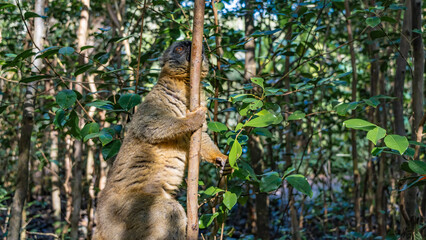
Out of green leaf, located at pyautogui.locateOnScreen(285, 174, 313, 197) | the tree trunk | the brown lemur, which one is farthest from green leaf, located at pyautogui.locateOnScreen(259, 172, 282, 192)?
the tree trunk

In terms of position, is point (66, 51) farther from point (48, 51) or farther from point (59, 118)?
point (59, 118)

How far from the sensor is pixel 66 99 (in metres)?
3.24

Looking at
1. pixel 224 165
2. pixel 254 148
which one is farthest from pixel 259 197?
pixel 224 165

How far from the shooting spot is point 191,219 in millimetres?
2543

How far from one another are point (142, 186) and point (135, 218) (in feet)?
1.17

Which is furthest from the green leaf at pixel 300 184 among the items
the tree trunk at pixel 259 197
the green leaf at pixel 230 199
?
the tree trunk at pixel 259 197

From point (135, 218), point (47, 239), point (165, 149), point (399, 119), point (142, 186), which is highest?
point (399, 119)

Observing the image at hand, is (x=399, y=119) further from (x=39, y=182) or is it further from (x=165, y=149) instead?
(x=39, y=182)

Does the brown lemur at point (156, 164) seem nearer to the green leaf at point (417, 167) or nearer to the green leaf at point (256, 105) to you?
the green leaf at point (256, 105)

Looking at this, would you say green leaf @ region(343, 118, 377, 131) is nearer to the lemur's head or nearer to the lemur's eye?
the lemur's head

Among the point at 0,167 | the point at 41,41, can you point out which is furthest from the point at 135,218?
the point at 0,167

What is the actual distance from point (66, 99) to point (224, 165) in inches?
59.2

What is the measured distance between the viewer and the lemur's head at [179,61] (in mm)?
4012

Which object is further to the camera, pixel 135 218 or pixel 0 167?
pixel 0 167
